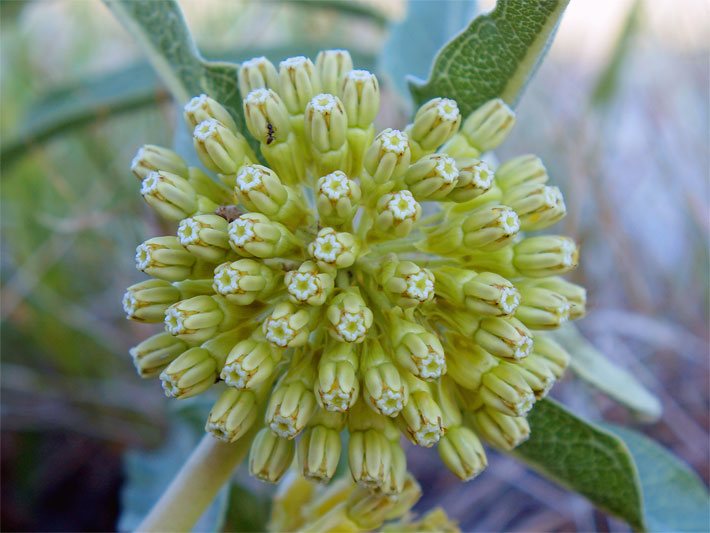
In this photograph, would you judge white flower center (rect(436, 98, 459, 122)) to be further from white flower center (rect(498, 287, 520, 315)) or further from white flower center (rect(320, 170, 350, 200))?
white flower center (rect(498, 287, 520, 315))

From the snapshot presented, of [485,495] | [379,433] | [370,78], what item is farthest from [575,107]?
[379,433]

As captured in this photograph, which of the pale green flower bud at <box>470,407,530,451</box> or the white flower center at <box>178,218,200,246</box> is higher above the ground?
the white flower center at <box>178,218,200,246</box>

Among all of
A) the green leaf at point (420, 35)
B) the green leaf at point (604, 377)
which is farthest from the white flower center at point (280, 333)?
the green leaf at point (420, 35)

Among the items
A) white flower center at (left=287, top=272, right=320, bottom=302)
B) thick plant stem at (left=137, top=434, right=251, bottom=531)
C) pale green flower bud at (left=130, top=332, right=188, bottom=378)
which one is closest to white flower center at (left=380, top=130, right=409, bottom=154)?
white flower center at (left=287, top=272, right=320, bottom=302)

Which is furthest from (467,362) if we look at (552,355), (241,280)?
(241,280)

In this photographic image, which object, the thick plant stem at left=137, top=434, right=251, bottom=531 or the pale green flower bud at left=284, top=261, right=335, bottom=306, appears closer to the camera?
the pale green flower bud at left=284, top=261, right=335, bottom=306

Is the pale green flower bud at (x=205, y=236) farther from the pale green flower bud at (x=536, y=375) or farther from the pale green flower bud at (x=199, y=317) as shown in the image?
the pale green flower bud at (x=536, y=375)

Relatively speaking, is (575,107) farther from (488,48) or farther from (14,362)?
(14,362)
